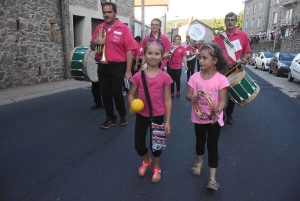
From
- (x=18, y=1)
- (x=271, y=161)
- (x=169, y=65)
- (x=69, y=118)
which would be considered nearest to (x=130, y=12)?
(x=18, y=1)

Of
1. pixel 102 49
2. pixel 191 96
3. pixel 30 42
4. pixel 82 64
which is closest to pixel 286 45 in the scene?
pixel 30 42

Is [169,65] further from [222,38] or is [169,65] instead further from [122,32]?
[122,32]

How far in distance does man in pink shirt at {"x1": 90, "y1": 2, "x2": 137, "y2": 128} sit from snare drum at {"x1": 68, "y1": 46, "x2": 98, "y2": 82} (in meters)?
1.18

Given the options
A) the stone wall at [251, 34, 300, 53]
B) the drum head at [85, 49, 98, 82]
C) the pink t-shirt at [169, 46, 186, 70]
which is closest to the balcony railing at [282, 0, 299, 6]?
the stone wall at [251, 34, 300, 53]

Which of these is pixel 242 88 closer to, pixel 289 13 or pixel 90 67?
pixel 90 67

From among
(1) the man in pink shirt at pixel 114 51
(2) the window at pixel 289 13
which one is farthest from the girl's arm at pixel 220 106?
(2) the window at pixel 289 13

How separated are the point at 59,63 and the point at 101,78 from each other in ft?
22.1

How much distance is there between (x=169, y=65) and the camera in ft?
25.3

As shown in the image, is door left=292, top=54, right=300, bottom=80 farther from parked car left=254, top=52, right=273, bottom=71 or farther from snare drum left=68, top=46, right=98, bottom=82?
snare drum left=68, top=46, right=98, bottom=82

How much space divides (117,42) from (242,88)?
7.07 ft

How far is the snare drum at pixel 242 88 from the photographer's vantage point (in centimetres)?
420

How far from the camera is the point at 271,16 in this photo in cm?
4416

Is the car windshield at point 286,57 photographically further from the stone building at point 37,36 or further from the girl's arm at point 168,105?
the girl's arm at point 168,105

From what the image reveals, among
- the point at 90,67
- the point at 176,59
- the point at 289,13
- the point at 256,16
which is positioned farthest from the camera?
the point at 256,16
